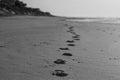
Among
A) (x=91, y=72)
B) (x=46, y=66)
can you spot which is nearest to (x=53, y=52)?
(x=46, y=66)

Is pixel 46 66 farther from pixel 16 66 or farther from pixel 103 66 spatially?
pixel 103 66

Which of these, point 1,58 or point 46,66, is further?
point 1,58

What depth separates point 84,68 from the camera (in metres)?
3.26

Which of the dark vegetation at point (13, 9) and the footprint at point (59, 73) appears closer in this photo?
the footprint at point (59, 73)

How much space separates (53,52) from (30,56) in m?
0.61

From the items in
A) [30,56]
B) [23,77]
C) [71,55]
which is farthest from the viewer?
[71,55]

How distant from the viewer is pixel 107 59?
400 centimetres

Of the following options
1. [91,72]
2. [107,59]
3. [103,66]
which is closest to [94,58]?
[107,59]

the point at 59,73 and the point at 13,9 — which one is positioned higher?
the point at 13,9

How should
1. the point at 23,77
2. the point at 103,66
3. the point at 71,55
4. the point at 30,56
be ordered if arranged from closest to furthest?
1. the point at 23,77
2. the point at 103,66
3. the point at 30,56
4. the point at 71,55

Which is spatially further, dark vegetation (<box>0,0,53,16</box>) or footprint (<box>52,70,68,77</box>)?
dark vegetation (<box>0,0,53,16</box>)

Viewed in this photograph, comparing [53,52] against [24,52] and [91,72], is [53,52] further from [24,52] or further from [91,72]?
[91,72]

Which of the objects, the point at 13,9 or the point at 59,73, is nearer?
the point at 59,73

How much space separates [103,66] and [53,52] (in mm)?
1181
